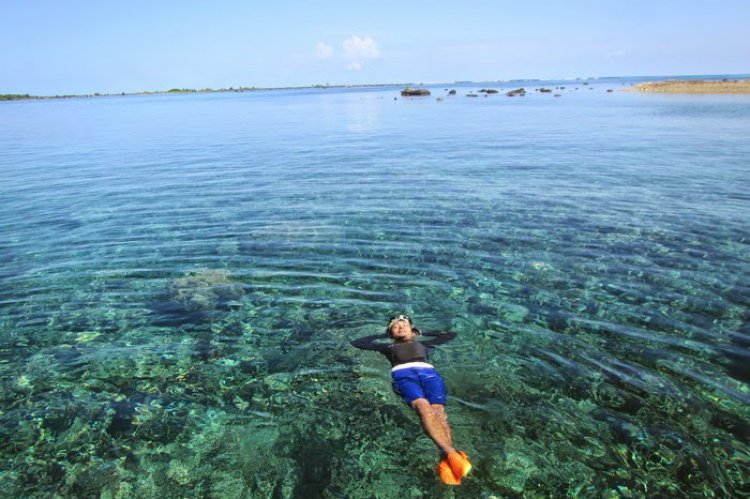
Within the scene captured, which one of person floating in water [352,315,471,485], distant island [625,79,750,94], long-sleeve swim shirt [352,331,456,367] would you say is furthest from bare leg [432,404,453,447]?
distant island [625,79,750,94]

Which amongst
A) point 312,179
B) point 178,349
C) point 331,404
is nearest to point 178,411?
point 178,349

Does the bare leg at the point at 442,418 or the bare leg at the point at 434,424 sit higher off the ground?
the bare leg at the point at 434,424

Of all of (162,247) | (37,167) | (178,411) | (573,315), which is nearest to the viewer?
(178,411)

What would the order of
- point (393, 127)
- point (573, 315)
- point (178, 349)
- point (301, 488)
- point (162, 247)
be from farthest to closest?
point (393, 127)
point (162, 247)
point (573, 315)
point (178, 349)
point (301, 488)

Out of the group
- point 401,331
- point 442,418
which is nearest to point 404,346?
point 401,331

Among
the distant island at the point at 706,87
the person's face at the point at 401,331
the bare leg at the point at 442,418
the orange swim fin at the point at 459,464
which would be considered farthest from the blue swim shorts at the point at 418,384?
the distant island at the point at 706,87

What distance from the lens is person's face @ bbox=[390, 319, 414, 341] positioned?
1016cm

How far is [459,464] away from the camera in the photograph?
6941 mm

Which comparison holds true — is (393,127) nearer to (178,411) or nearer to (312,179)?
(312,179)

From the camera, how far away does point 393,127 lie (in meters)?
58.9

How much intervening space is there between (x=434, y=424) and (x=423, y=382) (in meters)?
1.15

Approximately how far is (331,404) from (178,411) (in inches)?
119

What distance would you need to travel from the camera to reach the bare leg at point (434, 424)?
23.9 feet

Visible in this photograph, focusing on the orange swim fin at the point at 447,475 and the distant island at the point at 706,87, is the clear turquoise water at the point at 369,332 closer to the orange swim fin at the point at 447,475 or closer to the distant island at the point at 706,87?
the orange swim fin at the point at 447,475
